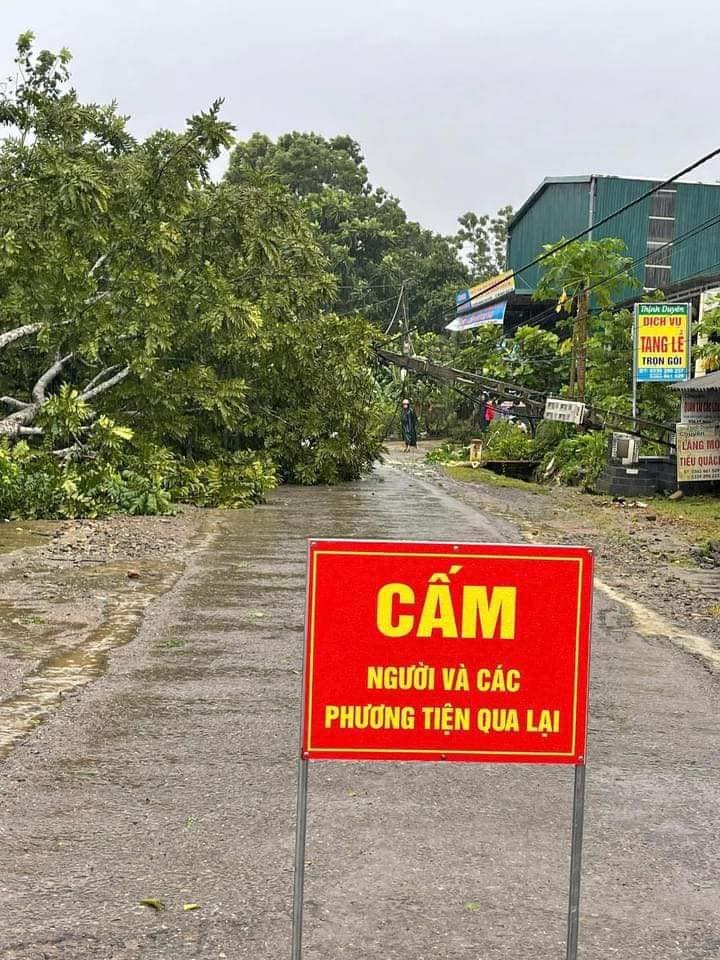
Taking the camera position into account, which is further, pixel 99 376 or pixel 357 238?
pixel 357 238

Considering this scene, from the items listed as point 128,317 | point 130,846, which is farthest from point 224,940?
point 128,317

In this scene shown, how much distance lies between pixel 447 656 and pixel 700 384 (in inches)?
687

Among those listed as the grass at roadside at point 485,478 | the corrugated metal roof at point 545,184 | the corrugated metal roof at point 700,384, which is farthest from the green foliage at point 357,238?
the corrugated metal roof at point 700,384

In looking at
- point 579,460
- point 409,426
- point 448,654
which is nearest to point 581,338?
point 579,460

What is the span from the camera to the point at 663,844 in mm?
4504

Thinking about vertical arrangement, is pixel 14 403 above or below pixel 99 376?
below

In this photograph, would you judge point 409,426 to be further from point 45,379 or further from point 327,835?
point 327,835

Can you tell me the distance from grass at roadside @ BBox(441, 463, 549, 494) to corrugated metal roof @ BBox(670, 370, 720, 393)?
3996 mm

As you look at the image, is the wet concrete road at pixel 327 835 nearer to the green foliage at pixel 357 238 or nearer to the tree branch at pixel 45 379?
the tree branch at pixel 45 379

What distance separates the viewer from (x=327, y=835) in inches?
177

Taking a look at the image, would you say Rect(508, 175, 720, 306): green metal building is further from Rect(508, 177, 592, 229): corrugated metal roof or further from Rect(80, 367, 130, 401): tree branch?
Rect(80, 367, 130, 401): tree branch

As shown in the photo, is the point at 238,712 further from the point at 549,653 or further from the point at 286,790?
the point at 549,653

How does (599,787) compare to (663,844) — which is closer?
(663,844)

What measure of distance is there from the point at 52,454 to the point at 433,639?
48.5ft
